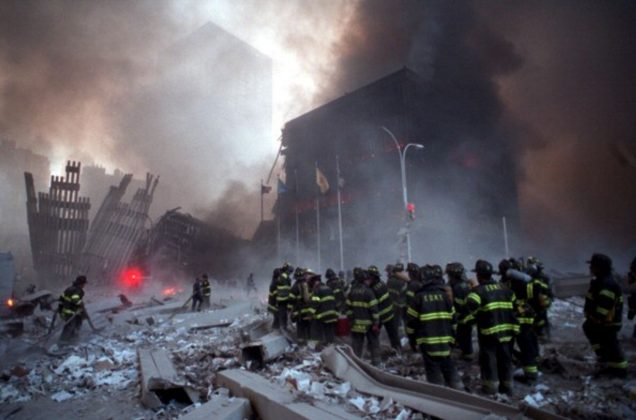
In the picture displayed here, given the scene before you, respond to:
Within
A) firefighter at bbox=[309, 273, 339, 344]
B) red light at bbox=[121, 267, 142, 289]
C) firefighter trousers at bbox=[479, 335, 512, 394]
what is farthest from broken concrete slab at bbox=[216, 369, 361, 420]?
red light at bbox=[121, 267, 142, 289]

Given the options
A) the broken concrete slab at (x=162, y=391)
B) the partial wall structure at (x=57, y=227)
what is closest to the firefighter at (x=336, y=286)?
the broken concrete slab at (x=162, y=391)

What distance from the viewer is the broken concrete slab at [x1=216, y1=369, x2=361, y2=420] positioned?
386 cm

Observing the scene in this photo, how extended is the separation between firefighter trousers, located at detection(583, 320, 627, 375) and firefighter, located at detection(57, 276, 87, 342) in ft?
36.6

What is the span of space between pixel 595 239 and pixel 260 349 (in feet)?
110

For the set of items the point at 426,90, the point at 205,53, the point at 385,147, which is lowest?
the point at 385,147

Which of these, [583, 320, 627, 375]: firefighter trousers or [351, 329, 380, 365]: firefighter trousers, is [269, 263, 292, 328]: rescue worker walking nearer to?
[351, 329, 380, 365]: firefighter trousers

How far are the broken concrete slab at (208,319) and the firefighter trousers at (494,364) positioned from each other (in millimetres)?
9385

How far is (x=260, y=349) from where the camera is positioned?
6.80m

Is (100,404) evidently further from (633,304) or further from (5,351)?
(633,304)

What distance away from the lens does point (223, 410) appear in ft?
14.2

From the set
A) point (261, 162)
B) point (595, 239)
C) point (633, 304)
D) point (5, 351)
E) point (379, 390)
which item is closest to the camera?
point (379, 390)

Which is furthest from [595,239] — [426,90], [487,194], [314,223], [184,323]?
[184,323]

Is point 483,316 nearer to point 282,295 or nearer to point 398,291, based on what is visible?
point 398,291

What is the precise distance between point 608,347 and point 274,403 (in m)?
5.06
